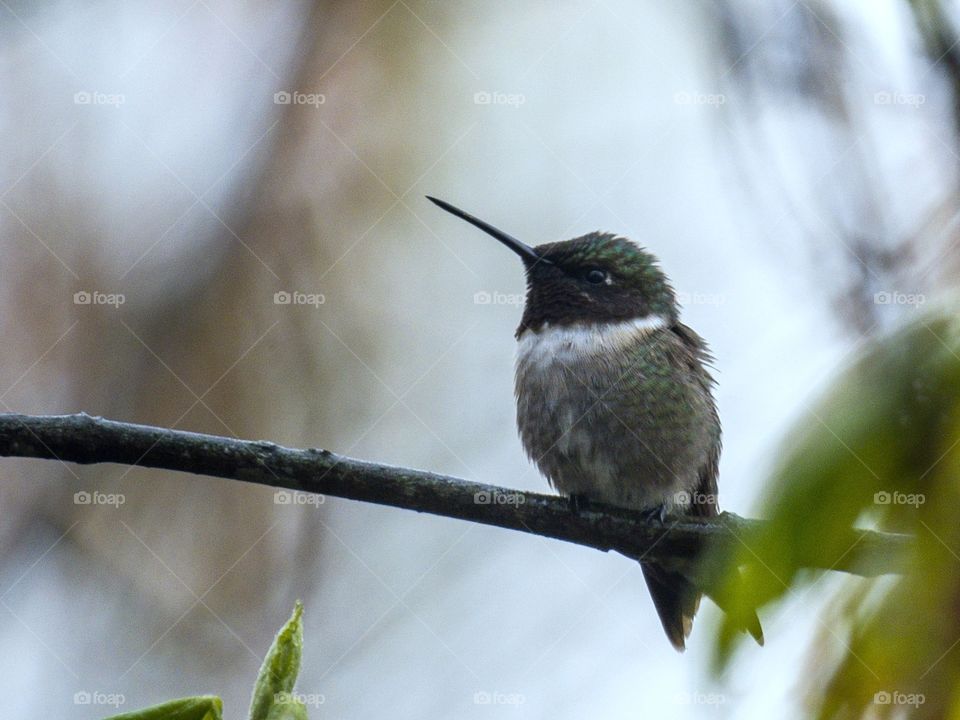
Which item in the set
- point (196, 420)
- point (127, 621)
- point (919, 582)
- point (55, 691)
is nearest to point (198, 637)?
point (127, 621)

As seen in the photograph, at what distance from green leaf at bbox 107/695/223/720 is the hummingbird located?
13.1 feet

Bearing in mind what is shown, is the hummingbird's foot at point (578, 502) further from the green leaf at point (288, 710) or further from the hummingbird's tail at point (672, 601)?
the green leaf at point (288, 710)

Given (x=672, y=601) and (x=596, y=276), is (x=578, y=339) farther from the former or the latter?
(x=672, y=601)

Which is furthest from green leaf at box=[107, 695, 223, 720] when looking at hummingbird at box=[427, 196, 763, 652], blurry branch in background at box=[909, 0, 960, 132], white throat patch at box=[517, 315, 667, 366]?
white throat patch at box=[517, 315, 667, 366]

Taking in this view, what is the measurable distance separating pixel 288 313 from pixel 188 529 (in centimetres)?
229

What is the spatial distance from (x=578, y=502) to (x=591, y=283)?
175 centimetres

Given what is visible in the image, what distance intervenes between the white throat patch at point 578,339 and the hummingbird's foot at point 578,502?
2.58 feet

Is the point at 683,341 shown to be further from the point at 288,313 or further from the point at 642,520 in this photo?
the point at 288,313

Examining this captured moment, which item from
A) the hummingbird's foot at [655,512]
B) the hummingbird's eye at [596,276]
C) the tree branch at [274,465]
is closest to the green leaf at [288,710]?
the tree branch at [274,465]

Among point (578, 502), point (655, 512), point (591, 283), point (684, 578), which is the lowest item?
point (684, 578)

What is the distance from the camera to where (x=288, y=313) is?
9.80m

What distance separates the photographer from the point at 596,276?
20.2 ft

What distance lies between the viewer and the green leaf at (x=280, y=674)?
118cm

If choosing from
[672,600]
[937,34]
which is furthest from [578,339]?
[937,34]
